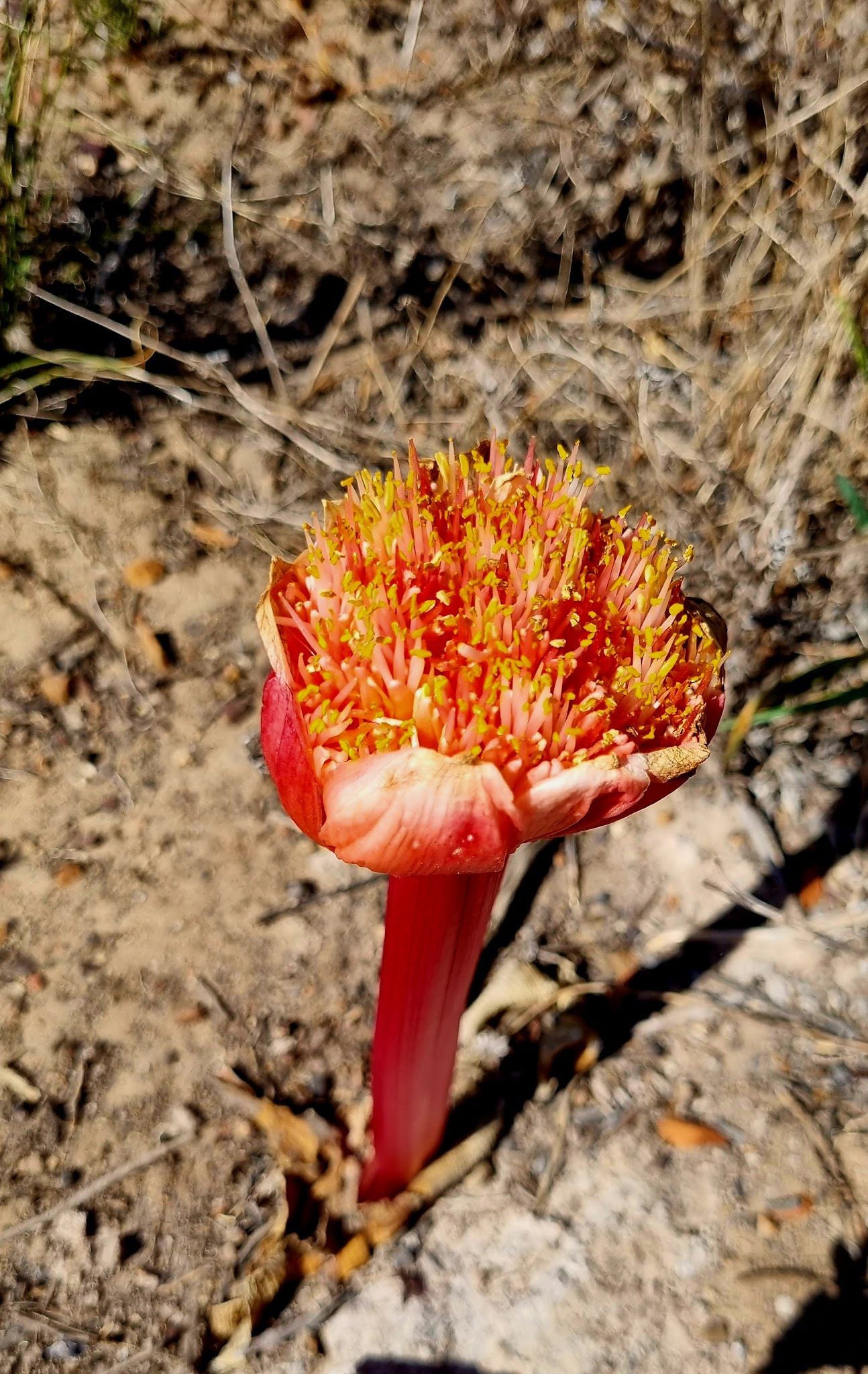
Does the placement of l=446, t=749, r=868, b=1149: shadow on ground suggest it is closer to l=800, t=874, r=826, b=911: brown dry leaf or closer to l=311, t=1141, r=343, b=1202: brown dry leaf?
l=800, t=874, r=826, b=911: brown dry leaf

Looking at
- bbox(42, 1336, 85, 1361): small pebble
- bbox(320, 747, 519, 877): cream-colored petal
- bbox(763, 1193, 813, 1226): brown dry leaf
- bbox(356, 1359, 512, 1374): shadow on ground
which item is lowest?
bbox(42, 1336, 85, 1361): small pebble

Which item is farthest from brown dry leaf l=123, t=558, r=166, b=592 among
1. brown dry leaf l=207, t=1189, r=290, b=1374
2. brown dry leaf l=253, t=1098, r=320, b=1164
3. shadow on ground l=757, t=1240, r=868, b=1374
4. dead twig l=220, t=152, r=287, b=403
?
shadow on ground l=757, t=1240, r=868, b=1374

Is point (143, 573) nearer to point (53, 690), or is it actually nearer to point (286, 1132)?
point (53, 690)

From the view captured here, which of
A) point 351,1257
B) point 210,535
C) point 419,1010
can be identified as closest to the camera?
point 419,1010

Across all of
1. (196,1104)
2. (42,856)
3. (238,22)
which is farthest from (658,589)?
(238,22)

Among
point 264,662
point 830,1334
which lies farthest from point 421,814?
point 264,662

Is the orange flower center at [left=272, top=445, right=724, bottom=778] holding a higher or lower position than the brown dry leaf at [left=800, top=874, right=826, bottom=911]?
higher
